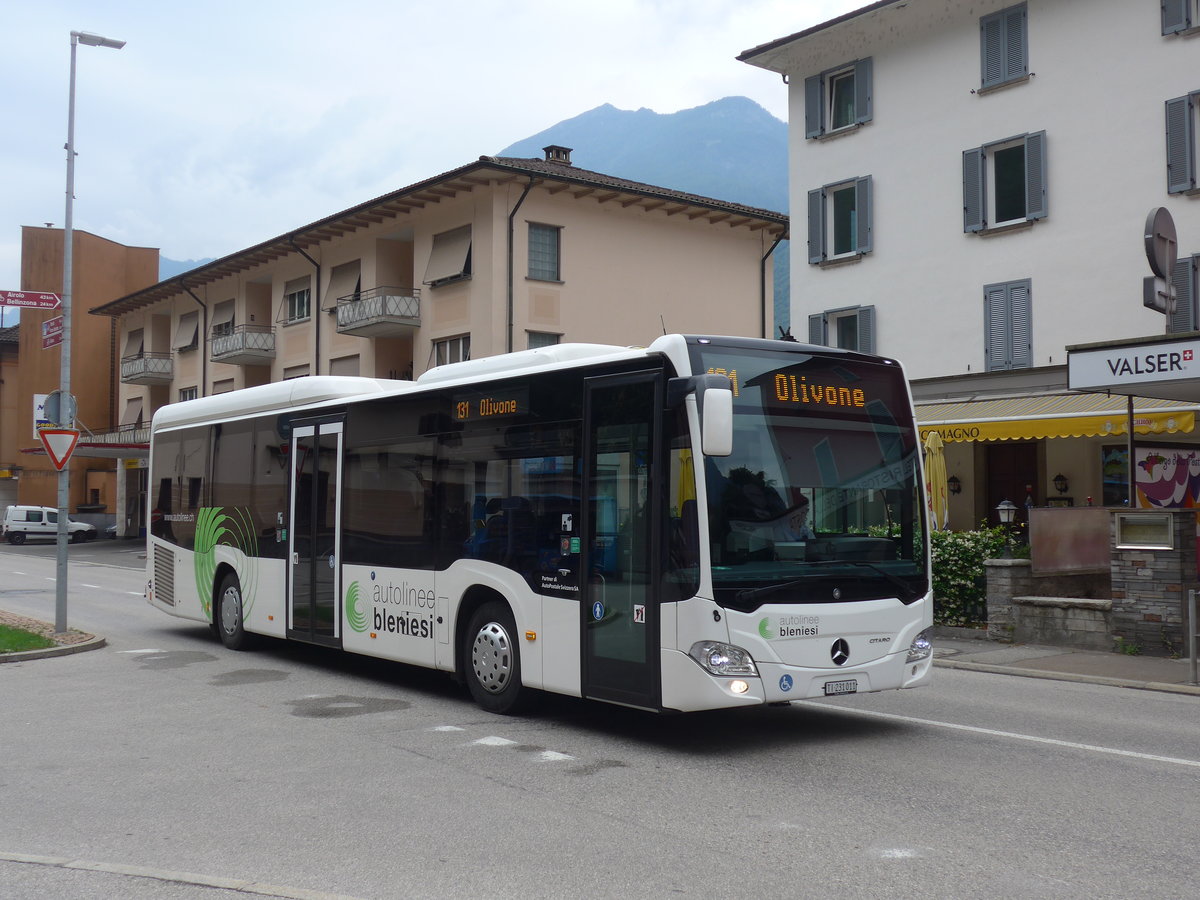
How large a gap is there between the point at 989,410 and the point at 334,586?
Answer: 13.5 meters

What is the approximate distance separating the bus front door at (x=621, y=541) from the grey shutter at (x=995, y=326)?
56.5 ft

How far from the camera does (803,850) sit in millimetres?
5832

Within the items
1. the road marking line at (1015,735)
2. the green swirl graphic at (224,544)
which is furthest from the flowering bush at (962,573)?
the green swirl graphic at (224,544)

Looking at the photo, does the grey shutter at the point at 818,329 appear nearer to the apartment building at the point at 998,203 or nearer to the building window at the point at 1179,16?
the apartment building at the point at 998,203

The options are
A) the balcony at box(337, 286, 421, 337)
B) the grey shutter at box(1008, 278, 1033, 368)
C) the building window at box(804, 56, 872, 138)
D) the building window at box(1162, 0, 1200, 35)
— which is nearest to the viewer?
the building window at box(1162, 0, 1200, 35)

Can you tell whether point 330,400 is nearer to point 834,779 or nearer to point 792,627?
point 792,627

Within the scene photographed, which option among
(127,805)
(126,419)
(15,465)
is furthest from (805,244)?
(15,465)

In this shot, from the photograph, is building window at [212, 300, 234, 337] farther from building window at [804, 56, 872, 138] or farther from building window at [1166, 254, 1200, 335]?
building window at [1166, 254, 1200, 335]

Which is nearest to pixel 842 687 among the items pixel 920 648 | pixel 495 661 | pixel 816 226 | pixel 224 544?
pixel 920 648

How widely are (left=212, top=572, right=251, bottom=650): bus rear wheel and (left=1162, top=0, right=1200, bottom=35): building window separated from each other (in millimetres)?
18769

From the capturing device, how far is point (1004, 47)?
24562mm

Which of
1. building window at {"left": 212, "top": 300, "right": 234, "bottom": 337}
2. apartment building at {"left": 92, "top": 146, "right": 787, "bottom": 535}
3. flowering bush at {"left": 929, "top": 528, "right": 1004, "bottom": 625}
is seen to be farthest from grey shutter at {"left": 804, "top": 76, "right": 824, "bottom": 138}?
building window at {"left": 212, "top": 300, "right": 234, "bottom": 337}

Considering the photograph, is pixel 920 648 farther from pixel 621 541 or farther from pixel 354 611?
pixel 354 611

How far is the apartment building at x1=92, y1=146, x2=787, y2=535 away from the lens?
3353 centimetres
